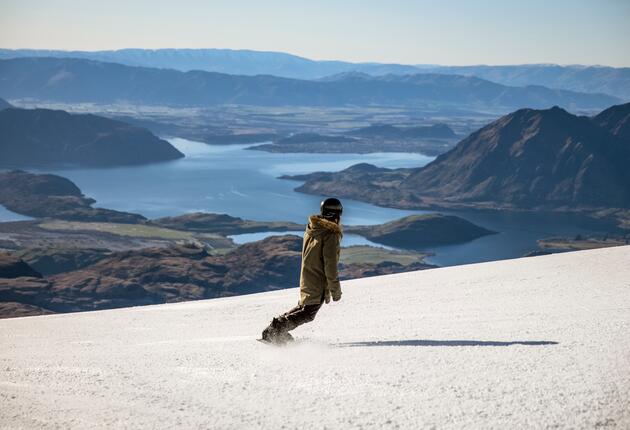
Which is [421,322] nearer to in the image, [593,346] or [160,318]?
[593,346]

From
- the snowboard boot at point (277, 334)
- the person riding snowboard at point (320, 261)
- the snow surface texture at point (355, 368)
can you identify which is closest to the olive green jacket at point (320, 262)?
the person riding snowboard at point (320, 261)

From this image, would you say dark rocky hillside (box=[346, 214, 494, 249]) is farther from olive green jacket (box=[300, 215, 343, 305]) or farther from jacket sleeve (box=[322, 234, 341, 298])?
jacket sleeve (box=[322, 234, 341, 298])

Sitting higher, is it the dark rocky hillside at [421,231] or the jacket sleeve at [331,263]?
the jacket sleeve at [331,263]

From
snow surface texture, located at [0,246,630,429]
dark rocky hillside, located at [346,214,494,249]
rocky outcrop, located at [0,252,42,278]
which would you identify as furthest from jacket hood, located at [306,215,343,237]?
dark rocky hillside, located at [346,214,494,249]

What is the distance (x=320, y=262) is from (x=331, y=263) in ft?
0.74

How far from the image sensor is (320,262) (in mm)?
9102

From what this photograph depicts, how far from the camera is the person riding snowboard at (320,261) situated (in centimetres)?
892

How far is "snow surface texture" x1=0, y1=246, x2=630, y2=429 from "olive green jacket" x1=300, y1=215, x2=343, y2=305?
0.66m

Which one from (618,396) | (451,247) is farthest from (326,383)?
(451,247)

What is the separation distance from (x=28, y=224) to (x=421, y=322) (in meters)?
182

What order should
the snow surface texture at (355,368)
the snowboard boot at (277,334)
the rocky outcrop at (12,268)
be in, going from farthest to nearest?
the rocky outcrop at (12,268)
the snowboard boot at (277,334)
the snow surface texture at (355,368)

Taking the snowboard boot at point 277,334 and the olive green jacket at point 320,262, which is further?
the snowboard boot at point 277,334

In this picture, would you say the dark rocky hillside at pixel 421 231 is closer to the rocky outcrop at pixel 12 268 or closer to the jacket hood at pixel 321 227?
the rocky outcrop at pixel 12 268

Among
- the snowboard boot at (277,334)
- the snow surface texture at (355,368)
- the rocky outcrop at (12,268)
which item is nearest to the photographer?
the snow surface texture at (355,368)
